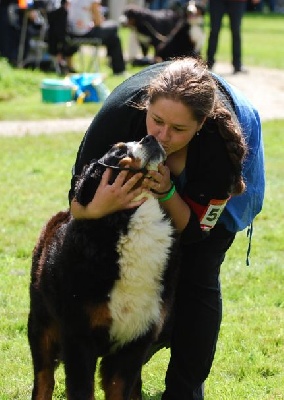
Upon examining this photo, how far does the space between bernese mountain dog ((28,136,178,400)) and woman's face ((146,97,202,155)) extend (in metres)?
0.12

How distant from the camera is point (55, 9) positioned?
15.4 meters

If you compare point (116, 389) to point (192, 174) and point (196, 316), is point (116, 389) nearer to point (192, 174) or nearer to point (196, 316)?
point (196, 316)

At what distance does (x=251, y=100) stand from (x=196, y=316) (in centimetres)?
1003

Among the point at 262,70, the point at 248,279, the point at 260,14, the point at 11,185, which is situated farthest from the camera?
the point at 260,14

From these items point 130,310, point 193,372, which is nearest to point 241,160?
point 130,310

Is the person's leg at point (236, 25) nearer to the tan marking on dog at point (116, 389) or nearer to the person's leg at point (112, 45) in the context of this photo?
the person's leg at point (112, 45)

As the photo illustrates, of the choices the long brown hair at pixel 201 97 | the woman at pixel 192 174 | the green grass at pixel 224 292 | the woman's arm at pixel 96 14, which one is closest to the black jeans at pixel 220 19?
the woman's arm at pixel 96 14

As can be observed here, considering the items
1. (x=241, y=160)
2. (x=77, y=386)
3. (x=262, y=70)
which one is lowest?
(x=262, y=70)

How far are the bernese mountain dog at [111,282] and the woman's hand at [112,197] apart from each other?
0.09 feet

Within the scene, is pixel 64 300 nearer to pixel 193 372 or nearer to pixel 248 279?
pixel 193 372

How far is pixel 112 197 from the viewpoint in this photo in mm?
3299

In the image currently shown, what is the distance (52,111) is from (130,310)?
8780 millimetres

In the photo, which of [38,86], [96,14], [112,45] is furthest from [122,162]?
[112,45]

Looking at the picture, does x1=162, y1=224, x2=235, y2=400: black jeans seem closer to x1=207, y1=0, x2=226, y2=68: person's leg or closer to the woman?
the woman
